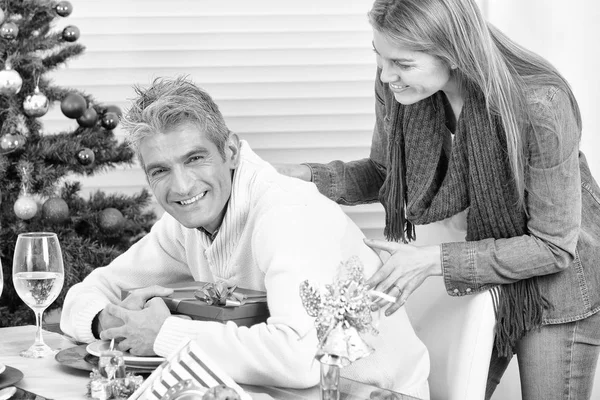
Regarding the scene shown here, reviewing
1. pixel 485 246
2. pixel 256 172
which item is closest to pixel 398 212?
pixel 485 246

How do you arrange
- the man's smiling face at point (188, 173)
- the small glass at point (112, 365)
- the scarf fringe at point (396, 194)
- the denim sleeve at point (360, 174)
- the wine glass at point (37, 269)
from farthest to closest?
the denim sleeve at point (360, 174) < the scarf fringe at point (396, 194) < the man's smiling face at point (188, 173) < the wine glass at point (37, 269) < the small glass at point (112, 365)

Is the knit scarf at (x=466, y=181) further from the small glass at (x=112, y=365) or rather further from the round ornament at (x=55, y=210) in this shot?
the round ornament at (x=55, y=210)

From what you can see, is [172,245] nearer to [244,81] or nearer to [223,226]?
[223,226]

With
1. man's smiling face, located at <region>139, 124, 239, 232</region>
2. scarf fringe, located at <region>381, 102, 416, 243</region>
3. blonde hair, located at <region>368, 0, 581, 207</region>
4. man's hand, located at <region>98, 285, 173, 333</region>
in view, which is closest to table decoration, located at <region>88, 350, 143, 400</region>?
man's hand, located at <region>98, 285, 173, 333</region>

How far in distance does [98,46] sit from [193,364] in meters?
2.16

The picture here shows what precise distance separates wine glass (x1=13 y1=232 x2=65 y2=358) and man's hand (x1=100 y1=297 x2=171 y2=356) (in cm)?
13

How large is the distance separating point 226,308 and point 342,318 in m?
0.42

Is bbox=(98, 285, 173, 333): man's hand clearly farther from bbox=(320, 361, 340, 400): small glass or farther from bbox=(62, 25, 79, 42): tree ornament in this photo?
bbox=(62, 25, 79, 42): tree ornament

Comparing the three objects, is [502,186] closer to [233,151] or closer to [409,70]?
[409,70]

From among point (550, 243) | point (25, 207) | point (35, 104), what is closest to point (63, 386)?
point (550, 243)

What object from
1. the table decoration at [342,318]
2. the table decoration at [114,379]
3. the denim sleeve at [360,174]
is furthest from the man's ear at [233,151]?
the table decoration at [342,318]

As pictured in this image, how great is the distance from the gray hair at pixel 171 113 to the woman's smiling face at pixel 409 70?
369 mm

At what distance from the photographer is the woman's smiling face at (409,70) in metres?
1.79

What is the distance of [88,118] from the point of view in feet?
9.23
